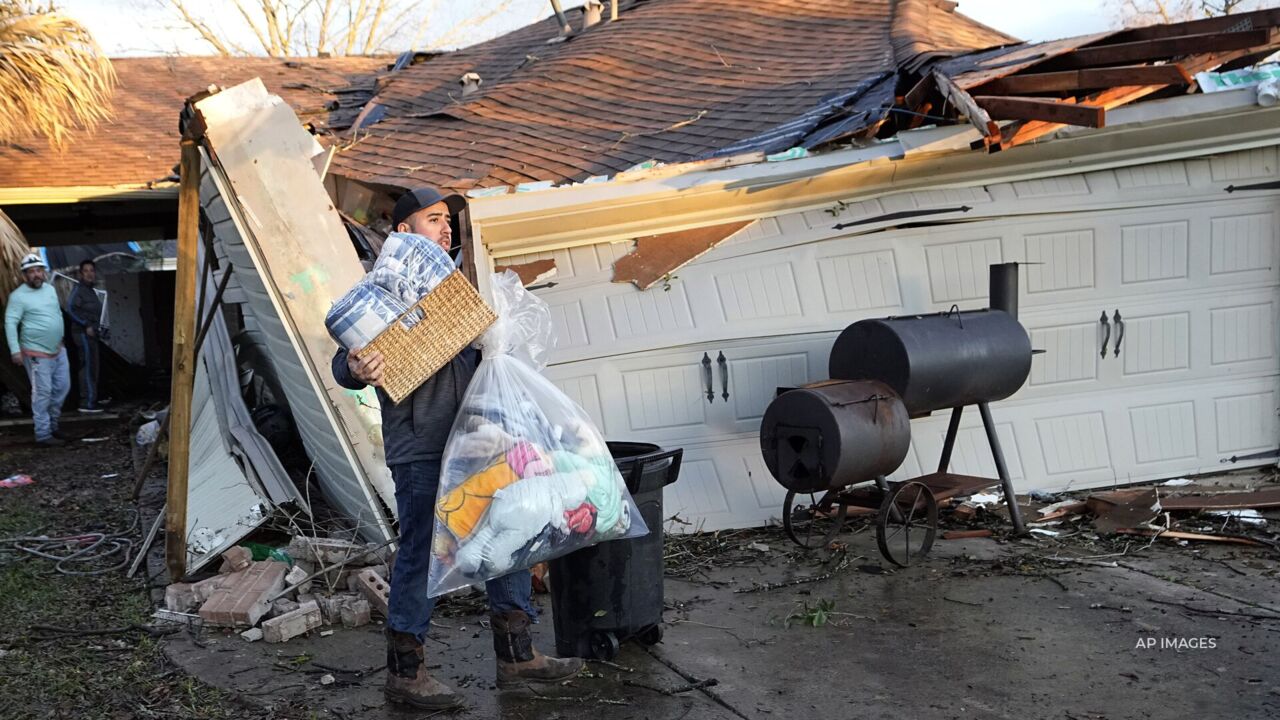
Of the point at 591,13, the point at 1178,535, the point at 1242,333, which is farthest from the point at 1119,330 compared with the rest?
the point at 591,13

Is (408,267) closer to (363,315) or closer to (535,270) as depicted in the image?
(363,315)

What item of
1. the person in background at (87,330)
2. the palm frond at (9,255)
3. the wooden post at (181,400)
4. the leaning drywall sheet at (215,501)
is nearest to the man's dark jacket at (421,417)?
the wooden post at (181,400)

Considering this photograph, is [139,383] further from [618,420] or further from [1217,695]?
[1217,695]

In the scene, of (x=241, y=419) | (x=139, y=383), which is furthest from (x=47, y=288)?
(x=241, y=419)

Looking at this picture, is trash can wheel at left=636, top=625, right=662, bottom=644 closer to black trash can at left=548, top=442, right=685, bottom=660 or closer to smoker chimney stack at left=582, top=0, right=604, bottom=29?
black trash can at left=548, top=442, right=685, bottom=660

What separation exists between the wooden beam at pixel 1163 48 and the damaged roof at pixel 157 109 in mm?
7059

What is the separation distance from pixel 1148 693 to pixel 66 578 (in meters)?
5.90

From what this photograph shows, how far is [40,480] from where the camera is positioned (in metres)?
9.77

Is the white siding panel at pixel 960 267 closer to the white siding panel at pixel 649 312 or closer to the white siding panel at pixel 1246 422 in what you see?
the white siding panel at pixel 649 312

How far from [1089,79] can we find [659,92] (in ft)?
12.8

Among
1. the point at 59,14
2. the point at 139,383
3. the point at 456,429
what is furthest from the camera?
the point at 139,383

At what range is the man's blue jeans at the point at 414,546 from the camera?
163 inches

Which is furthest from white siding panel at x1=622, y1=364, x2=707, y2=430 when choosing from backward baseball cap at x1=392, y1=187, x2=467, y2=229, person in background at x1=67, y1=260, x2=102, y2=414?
person in background at x1=67, y1=260, x2=102, y2=414

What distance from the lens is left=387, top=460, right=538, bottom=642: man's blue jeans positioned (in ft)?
13.6
